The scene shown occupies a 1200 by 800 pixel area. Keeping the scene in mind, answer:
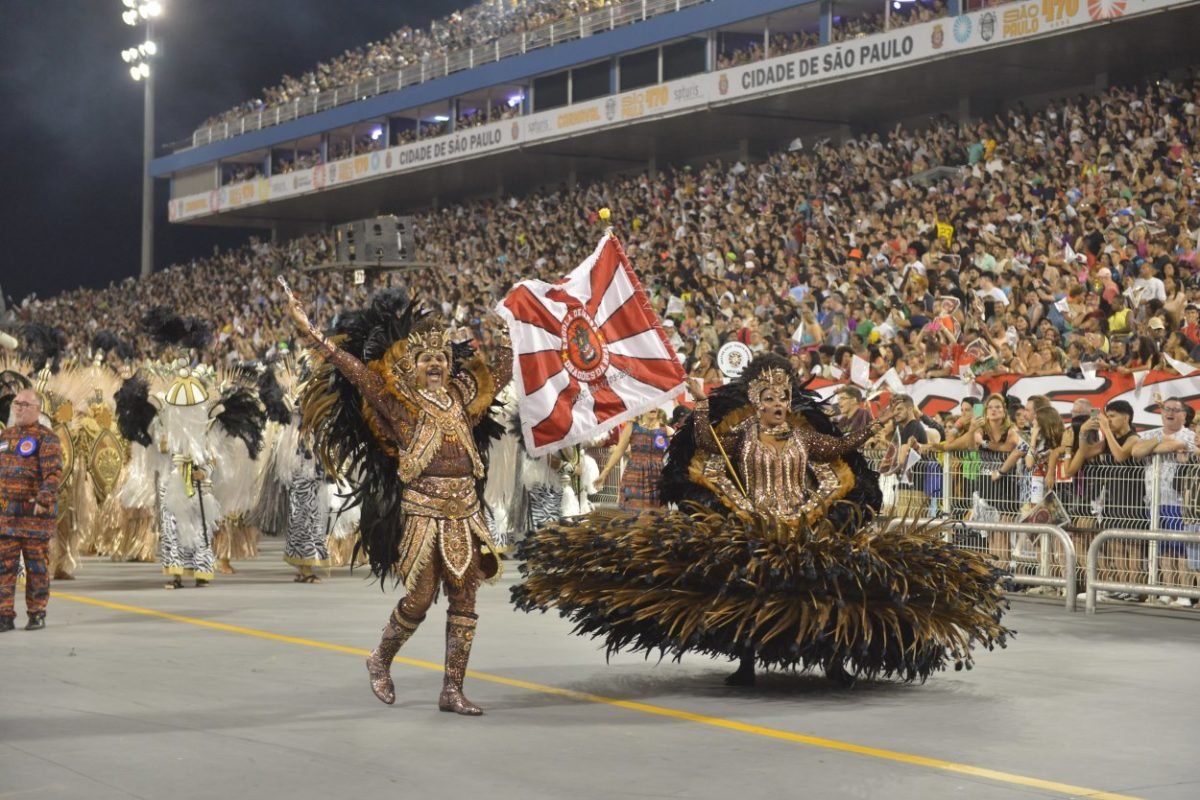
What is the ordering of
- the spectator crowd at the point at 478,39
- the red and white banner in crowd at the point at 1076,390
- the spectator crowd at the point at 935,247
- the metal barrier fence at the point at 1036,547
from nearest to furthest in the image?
1. the metal barrier fence at the point at 1036,547
2. the red and white banner in crowd at the point at 1076,390
3. the spectator crowd at the point at 935,247
4. the spectator crowd at the point at 478,39

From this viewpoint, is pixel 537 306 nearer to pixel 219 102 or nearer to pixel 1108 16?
pixel 1108 16

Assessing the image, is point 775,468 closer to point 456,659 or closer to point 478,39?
point 456,659

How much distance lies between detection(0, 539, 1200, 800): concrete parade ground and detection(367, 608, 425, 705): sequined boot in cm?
11

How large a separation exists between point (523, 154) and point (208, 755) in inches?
1433

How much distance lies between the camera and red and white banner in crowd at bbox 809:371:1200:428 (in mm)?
14539

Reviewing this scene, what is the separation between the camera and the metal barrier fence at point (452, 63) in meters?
38.4

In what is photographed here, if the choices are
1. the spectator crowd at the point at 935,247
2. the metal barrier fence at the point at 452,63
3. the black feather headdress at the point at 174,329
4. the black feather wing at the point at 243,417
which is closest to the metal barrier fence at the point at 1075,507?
the spectator crowd at the point at 935,247

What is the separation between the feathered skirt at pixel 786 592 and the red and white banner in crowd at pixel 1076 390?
6.15 metres

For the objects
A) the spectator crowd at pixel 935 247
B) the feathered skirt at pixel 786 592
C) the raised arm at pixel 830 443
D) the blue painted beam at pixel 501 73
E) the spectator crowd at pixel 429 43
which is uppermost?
the spectator crowd at pixel 429 43

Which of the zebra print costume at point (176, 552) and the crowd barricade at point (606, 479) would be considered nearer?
the zebra print costume at point (176, 552)

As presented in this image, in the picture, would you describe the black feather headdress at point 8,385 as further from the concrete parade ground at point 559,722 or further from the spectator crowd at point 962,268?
the concrete parade ground at point 559,722

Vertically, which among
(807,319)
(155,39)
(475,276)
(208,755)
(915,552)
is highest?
(155,39)

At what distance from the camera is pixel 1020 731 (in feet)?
25.5

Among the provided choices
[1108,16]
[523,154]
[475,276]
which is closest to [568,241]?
[475,276]
